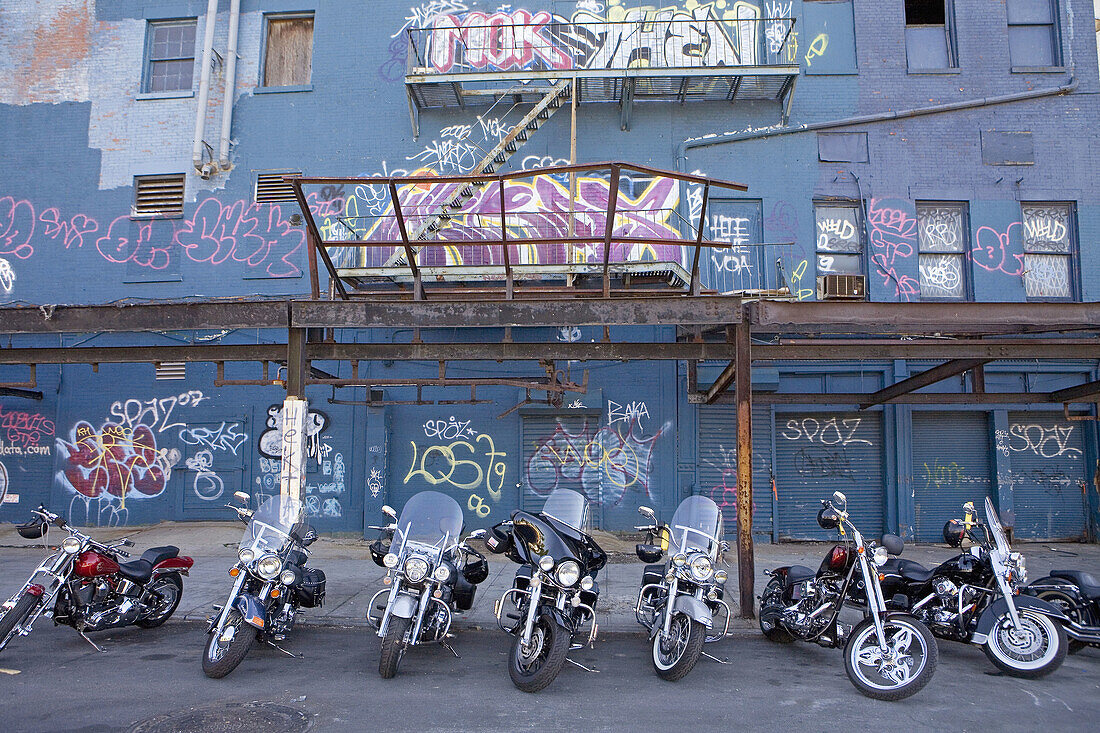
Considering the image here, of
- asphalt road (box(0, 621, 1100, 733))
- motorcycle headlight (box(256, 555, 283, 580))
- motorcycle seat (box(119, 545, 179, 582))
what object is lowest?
asphalt road (box(0, 621, 1100, 733))

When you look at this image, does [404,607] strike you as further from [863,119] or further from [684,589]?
[863,119]

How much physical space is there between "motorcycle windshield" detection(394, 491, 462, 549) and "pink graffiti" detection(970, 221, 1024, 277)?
38.7ft

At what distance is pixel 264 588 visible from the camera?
6.28 meters

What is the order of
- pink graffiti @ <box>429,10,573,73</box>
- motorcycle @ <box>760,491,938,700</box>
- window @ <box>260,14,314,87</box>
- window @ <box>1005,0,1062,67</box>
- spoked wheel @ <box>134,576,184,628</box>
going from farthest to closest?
window @ <box>260,14,314,87</box>
window @ <box>1005,0,1062,67</box>
pink graffiti @ <box>429,10,573,73</box>
spoked wheel @ <box>134,576,184,628</box>
motorcycle @ <box>760,491,938,700</box>

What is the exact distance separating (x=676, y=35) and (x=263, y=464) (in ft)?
36.2

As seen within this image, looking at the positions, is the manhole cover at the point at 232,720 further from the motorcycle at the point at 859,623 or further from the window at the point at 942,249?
the window at the point at 942,249

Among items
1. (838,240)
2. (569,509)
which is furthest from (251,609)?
(838,240)

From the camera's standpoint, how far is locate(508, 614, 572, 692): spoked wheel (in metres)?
5.59

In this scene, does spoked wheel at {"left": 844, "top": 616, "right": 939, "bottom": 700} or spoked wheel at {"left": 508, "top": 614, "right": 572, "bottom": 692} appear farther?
spoked wheel at {"left": 508, "top": 614, "right": 572, "bottom": 692}

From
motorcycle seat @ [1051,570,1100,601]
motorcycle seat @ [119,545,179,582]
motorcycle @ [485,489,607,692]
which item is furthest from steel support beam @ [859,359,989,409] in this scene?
motorcycle seat @ [119,545,179,582]

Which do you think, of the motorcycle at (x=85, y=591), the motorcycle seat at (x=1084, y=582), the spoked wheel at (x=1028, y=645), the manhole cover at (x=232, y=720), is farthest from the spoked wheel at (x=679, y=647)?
the motorcycle at (x=85, y=591)

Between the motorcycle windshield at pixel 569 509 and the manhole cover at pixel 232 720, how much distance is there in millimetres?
2507

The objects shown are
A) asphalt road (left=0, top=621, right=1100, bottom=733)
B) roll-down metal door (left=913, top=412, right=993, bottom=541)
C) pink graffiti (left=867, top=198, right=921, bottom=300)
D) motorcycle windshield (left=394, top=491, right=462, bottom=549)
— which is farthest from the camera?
pink graffiti (left=867, top=198, right=921, bottom=300)

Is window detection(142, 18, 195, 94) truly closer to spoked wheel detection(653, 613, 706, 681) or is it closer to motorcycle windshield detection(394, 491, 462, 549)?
motorcycle windshield detection(394, 491, 462, 549)
